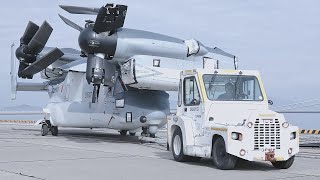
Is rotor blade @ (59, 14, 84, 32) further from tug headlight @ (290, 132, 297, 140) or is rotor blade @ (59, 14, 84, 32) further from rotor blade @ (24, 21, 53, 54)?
tug headlight @ (290, 132, 297, 140)

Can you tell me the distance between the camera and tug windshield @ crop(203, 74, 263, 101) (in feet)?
34.6

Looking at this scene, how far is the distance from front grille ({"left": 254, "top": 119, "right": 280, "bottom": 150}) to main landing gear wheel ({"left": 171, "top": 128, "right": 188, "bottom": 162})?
2170 millimetres

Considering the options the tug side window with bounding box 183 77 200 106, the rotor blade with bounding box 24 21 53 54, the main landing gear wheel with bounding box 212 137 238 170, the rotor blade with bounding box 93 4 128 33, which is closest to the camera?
the main landing gear wheel with bounding box 212 137 238 170

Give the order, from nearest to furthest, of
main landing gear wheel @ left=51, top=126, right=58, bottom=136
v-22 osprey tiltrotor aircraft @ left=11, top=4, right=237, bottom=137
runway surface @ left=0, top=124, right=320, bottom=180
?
1. runway surface @ left=0, top=124, right=320, bottom=180
2. v-22 osprey tiltrotor aircraft @ left=11, top=4, right=237, bottom=137
3. main landing gear wheel @ left=51, top=126, right=58, bottom=136

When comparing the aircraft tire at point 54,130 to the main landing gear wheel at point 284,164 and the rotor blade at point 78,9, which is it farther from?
the main landing gear wheel at point 284,164

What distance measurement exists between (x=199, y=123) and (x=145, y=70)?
5.43 m

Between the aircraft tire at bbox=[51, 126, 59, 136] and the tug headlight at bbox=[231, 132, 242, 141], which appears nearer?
the tug headlight at bbox=[231, 132, 242, 141]

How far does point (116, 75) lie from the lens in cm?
1694

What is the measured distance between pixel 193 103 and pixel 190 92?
13.6 inches

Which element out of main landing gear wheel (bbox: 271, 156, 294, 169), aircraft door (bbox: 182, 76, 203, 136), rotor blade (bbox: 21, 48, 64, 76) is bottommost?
main landing gear wheel (bbox: 271, 156, 294, 169)

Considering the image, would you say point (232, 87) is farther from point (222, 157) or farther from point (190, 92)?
point (222, 157)

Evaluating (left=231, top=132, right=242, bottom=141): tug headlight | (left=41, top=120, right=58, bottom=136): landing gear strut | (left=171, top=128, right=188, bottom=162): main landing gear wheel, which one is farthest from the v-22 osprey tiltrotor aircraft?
(left=231, top=132, right=242, bottom=141): tug headlight

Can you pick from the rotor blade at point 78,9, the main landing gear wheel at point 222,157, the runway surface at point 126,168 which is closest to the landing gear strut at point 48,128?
the rotor blade at point 78,9

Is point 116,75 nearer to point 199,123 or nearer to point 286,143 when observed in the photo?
point 199,123
